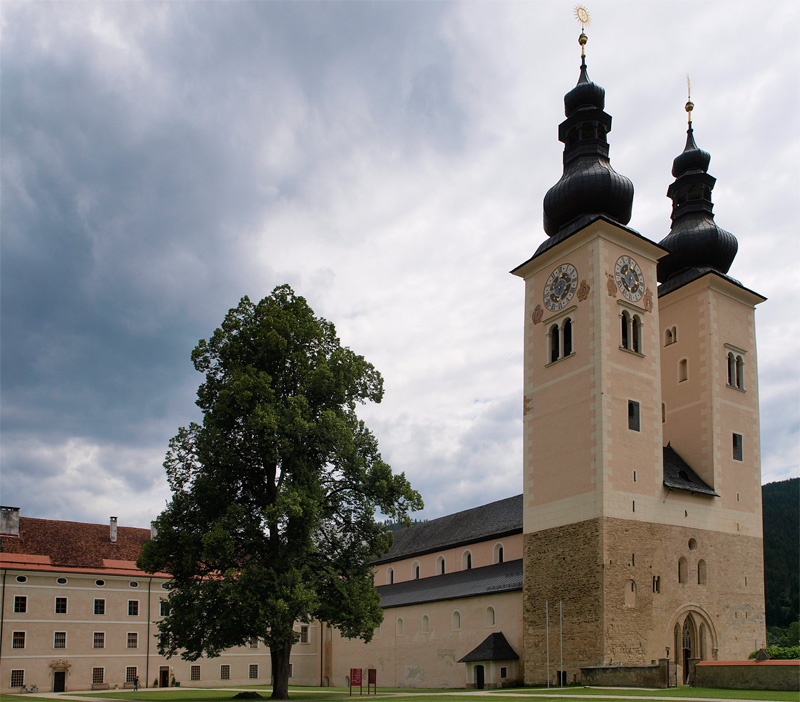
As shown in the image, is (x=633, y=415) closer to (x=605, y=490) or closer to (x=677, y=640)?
(x=605, y=490)

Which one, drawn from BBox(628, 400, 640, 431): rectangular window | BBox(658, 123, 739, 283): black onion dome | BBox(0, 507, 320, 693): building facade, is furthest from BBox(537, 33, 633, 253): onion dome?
BBox(0, 507, 320, 693): building facade

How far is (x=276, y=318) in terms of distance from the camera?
100 ft

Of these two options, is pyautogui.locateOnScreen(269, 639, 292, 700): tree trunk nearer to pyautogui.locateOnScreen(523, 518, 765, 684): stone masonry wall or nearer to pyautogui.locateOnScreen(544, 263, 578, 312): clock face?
pyautogui.locateOnScreen(523, 518, 765, 684): stone masonry wall

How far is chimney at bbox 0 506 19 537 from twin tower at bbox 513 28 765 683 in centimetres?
3492

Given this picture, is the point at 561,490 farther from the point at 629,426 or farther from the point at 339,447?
the point at 339,447

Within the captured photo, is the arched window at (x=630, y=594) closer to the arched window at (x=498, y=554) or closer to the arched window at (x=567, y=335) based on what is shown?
the arched window at (x=567, y=335)

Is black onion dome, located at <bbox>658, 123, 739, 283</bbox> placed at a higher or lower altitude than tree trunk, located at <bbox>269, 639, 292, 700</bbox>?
higher

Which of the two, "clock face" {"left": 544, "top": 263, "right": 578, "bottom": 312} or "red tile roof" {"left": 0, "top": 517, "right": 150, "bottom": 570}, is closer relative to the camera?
"clock face" {"left": 544, "top": 263, "right": 578, "bottom": 312}

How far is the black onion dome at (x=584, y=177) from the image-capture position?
127ft

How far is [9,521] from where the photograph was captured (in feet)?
177

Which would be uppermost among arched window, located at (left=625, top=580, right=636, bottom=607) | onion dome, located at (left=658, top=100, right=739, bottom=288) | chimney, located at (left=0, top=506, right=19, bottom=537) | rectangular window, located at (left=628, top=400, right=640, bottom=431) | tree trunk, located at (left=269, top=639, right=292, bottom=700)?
onion dome, located at (left=658, top=100, right=739, bottom=288)

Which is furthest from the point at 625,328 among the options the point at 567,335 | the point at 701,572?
the point at 701,572

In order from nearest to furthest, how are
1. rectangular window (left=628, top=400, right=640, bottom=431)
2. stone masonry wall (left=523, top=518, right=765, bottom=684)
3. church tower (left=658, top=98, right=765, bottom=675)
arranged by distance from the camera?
stone masonry wall (left=523, top=518, right=765, bottom=684)
church tower (left=658, top=98, right=765, bottom=675)
rectangular window (left=628, top=400, right=640, bottom=431)

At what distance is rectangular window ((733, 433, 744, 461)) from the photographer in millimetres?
40188
